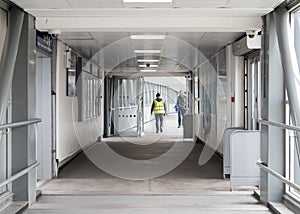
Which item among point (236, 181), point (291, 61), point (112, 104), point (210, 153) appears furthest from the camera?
point (112, 104)

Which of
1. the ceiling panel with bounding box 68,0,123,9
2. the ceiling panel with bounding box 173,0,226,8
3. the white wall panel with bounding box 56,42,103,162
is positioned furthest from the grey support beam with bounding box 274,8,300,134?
the white wall panel with bounding box 56,42,103,162

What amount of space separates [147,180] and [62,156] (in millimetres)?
1928

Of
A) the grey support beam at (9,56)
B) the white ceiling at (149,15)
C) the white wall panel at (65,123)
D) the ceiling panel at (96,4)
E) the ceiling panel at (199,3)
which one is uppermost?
the ceiling panel at (199,3)

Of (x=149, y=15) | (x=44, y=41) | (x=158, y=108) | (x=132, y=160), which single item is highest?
(x=149, y=15)

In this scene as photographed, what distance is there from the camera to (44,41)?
6508mm

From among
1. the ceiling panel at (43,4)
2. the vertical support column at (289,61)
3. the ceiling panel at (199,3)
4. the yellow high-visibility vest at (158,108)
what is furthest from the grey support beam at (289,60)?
the yellow high-visibility vest at (158,108)

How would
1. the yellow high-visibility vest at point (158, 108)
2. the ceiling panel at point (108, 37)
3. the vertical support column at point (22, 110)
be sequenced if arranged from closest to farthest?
the vertical support column at point (22, 110) < the ceiling panel at point (108, 37) < the yellow high-visibility vest at point (158, 108)

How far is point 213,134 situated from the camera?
1062 centimetres

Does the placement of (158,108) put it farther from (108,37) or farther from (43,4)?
(43,4)

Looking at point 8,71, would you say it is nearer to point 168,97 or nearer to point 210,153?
point 210,153

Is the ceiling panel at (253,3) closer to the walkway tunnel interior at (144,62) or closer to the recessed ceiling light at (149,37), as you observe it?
the walkway tunnel interior at (144,62)

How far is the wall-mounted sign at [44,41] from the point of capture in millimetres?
6105

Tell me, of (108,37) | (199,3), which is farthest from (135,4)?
(108,37)

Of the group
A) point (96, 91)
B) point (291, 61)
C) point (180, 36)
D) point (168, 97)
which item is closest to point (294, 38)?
point (291, 61)
